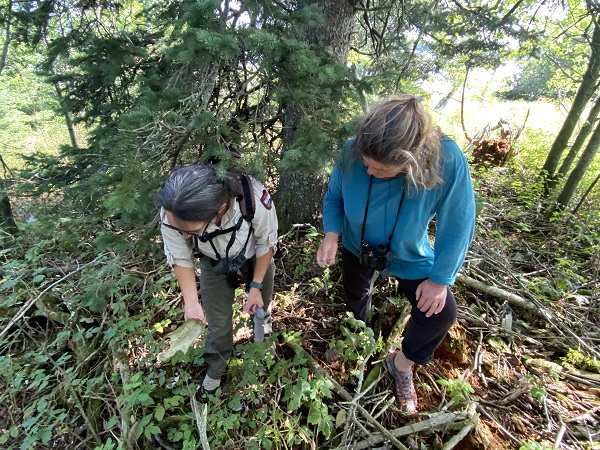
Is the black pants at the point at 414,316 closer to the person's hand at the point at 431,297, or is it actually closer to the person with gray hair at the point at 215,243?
the person's hand at the point at 431,297

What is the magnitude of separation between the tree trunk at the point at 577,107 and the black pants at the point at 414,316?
16.5ft

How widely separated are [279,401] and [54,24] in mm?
4400

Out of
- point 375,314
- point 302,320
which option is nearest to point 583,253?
point 375,314

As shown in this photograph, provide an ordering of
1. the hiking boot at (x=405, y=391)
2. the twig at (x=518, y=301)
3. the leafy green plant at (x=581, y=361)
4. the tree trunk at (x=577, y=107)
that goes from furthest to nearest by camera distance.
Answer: the tree trunk at (x=577, y=107) → the twig at (x=518, y=301) → the leafy green plant at (x=581, y=361) → the hiking boot at (x=405, y=391)

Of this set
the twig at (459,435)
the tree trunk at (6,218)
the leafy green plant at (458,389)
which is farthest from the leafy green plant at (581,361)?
the tree trunk at (6,218)

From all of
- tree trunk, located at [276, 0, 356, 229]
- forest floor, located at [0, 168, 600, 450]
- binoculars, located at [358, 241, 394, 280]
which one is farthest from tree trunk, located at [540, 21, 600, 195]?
binoculars, located at [358, 241, 394, 280]

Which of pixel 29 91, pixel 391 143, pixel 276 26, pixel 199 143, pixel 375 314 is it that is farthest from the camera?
pixel 29 91

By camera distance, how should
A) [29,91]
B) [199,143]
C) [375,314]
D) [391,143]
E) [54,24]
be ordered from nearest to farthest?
[391,143], [199,143], [375,314], [54,24], [29,91]

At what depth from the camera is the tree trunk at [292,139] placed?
2830 millimetres

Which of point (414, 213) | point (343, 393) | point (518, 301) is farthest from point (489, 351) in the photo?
point (414, 213)

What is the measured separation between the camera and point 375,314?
279 cm

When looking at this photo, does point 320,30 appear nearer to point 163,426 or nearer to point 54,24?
point 54,24

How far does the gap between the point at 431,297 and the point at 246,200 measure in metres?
1.21

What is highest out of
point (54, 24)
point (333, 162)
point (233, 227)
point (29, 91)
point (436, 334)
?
point (54, 24)
